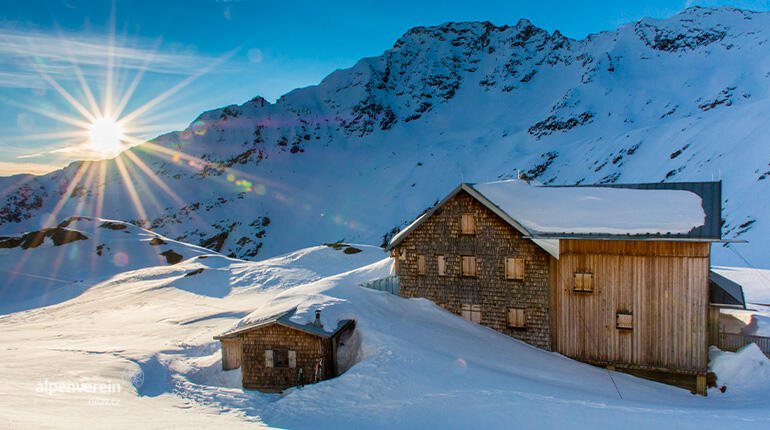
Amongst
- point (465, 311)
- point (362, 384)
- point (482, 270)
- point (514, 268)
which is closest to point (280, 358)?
point (362, 384)

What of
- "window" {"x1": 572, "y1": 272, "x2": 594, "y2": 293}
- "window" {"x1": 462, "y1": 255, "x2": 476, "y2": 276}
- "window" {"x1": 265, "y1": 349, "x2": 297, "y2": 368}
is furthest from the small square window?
"window" {"x1": 572, "y1": 272, "x2": 594, "y2": 293}

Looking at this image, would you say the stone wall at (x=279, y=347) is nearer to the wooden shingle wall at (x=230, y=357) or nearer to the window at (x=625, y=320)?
the wooden shingle wall at (x=230, y=357)

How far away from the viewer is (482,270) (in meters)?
22.2

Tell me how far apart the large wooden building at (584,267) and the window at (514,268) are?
5 centimetres

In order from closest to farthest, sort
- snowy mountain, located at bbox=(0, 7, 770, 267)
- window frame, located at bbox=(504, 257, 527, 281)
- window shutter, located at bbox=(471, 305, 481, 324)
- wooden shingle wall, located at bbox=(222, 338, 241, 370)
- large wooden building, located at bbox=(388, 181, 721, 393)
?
large wooden building, located at bbox=(388, 181, 721, 393), wooden shingle wall, located at bbox=(222, 338, 241, 370), window frame, located at bbox=(504, 257, 527, 281), window shutter, located at bbox=(471, 305, 481, 324), snowy mountain, located at bbox=(0, 7, 770, 267)

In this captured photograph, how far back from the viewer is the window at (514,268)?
21375 mm

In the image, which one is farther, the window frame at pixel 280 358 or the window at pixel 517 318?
the window at pixel 517 318

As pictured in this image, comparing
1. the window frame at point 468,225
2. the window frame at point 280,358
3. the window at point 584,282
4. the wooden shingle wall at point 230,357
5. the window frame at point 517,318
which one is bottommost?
the wooden shingle wall at point 230,357

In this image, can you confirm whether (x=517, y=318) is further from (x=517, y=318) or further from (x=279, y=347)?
(x=279, y=347)

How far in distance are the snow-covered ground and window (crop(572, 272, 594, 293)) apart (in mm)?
3193

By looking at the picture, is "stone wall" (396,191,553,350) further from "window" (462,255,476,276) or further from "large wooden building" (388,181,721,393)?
"window" (462,255,476,276)

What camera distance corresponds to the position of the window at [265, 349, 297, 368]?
17828mm

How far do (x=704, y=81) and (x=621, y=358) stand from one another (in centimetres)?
9163

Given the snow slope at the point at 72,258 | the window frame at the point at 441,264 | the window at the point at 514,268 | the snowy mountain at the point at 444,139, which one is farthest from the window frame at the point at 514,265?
the snow slope at the point at 72,258
